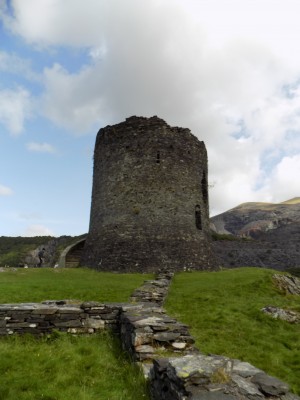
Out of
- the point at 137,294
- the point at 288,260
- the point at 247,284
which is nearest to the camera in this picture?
the point at 137,294

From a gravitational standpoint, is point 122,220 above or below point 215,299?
above

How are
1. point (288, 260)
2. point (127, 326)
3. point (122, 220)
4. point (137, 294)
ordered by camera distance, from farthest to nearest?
point (288, 260) < point (122, 220) < point (137, 294) < point (127, 326)

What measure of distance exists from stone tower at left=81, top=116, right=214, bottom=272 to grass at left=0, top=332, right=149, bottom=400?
650 inches

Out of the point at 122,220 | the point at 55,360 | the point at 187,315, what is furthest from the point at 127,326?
the point at 122,220

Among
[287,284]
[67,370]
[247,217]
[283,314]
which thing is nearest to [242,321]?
[283,314]

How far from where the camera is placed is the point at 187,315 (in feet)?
41.2

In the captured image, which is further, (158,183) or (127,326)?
(158,183)

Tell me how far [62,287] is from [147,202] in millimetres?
11382

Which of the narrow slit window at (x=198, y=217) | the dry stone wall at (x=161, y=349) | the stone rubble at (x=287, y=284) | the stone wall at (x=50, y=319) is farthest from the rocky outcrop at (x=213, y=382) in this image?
the narrow slit window at (x=198, y=217)

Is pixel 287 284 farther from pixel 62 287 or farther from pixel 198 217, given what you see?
pixel 62 287

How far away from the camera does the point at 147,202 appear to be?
88.5ft

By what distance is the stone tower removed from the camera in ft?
85.1

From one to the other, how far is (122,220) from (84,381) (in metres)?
20.7

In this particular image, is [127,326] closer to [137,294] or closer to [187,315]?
[187,315]
